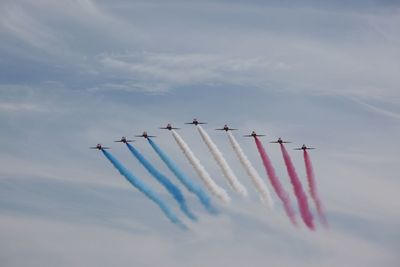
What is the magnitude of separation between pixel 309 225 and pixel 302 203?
25.7ft

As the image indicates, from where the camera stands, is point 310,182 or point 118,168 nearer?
point 310,182

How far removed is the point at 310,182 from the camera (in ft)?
572

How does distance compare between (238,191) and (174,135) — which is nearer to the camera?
(238,191)

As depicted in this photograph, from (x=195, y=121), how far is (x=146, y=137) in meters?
18.4

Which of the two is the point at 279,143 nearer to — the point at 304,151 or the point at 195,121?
the point at 304,151

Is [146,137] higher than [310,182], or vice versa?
[146,137]

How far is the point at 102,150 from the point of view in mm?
193000

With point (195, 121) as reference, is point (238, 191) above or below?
below

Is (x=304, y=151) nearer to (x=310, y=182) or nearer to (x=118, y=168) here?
(x=310, y=182)

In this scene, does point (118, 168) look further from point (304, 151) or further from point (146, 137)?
point (304, 151)

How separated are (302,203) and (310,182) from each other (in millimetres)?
7583

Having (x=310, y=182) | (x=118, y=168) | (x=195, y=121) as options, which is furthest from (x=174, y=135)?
(x=310, y=182)

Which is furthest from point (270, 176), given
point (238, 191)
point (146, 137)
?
point (146, 137)

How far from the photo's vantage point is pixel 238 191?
6919 inches
